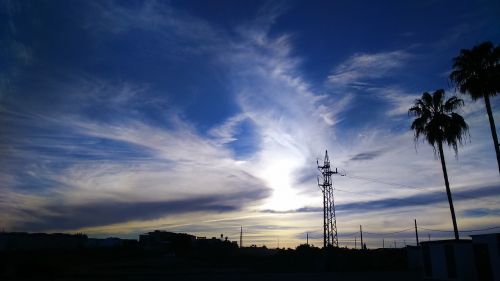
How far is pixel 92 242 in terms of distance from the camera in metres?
121

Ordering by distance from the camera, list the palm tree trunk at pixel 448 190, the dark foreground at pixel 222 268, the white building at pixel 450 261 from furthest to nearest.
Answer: the dark foreground at pixel 222 268
the palm tree trunk at pixel 448 190
the white building at pixel 450 261

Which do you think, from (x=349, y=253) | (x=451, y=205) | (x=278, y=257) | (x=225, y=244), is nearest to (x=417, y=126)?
(x=451, y=205)

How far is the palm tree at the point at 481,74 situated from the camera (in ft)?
96.8

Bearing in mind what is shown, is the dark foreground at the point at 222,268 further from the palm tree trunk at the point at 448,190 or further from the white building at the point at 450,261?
the palm tree trunk at the point at 448,190

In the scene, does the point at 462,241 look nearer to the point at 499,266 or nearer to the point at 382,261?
the point at 499,266

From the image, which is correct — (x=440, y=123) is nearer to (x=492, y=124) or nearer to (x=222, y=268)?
(x=492, y=124)

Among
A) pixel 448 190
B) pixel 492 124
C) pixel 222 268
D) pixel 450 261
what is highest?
pixel 492 124

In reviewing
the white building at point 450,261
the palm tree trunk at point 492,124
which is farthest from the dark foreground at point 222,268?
the palm tree trunk at point 492,124

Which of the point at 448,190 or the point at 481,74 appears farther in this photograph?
the point at 448,190

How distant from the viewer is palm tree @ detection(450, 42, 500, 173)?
1162 inches

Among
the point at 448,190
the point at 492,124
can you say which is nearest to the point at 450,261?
the point at 448,190

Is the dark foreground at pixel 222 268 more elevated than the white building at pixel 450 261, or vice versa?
the white building at pixel 450 261

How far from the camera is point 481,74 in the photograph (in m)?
30.1

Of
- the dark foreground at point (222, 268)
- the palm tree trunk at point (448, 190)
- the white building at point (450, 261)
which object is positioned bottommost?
the dark foreground at point (222, 268)
